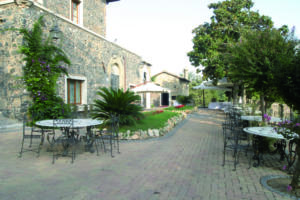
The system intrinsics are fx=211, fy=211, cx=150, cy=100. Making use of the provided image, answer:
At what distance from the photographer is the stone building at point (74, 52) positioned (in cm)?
800

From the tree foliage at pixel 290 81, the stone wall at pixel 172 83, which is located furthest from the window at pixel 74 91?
the stone wall at pixel 172 83

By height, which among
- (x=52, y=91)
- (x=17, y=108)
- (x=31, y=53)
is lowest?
(x=17, y=108)

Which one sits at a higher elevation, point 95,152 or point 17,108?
point 17,108

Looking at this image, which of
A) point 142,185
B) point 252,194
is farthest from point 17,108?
point 252,194

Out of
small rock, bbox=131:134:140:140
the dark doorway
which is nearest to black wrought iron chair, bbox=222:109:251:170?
small rock, bbox=131:134:140:140

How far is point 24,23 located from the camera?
7.97m

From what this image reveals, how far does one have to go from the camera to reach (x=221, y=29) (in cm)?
1363

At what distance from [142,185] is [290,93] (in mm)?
2716

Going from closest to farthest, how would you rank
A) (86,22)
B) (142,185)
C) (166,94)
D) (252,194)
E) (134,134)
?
1. (252,194)
2. (142,185)
3. (134,134)
4. (86,22)
5. (166,94)

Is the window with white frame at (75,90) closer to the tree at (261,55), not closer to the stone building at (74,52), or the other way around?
the stone building at (74,52)

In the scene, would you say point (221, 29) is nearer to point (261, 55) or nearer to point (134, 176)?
point (261, 55)

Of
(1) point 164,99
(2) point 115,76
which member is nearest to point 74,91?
(2) point 115,76

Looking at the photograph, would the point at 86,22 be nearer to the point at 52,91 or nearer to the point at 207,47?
the point at 52,91

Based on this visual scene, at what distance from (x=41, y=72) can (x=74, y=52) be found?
261cm
